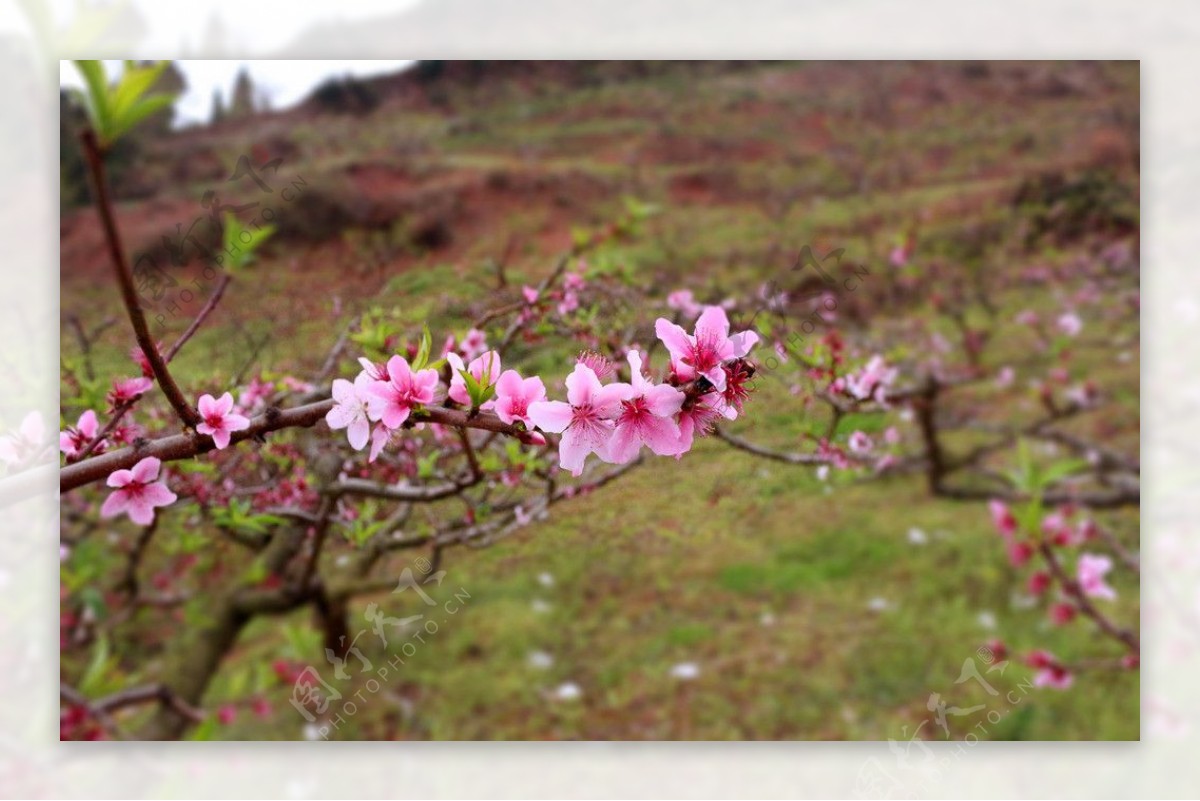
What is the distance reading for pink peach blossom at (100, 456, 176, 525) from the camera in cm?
85

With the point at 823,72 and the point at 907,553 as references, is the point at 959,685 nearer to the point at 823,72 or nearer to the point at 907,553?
the point at 907,553

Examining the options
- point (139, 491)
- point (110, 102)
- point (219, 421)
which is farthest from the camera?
point (139, 491)

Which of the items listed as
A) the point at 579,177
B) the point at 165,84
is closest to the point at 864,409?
the point at 579,177

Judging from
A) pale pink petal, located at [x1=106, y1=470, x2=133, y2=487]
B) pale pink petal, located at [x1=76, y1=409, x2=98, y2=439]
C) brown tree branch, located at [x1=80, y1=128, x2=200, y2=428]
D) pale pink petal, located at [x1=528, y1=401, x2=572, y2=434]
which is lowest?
pale pink petal, located at [x1=106, y1=470, x2=133, y2=487]

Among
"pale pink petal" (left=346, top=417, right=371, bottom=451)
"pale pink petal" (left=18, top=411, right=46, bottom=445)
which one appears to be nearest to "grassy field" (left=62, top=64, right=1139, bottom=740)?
"pale pink petal" (left=18, top=411, right=46, bottom=445)

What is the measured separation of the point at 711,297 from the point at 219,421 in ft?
3.20

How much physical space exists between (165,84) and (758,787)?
1564 millimetres

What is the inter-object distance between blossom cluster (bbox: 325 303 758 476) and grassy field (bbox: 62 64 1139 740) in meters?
0.81

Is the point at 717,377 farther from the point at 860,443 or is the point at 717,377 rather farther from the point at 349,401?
the point at 860,443

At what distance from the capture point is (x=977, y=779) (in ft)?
5.03

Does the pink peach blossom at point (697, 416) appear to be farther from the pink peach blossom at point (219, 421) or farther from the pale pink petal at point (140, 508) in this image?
the pale pink petal at point (140, 508)

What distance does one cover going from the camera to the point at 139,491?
0.87 m

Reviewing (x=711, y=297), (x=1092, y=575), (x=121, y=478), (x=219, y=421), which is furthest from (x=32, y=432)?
(x=1092, y=575)

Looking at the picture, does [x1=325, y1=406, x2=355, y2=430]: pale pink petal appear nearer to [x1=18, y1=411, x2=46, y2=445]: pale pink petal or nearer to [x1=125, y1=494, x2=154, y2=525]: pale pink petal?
[x1=125, y1=494, x2=154, y2=525]: pale pink petal
